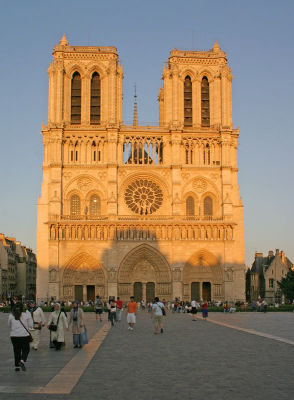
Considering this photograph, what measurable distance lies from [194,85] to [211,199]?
11808 millimetres

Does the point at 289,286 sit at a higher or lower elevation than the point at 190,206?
lower

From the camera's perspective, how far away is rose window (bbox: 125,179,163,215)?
54969 millimetres

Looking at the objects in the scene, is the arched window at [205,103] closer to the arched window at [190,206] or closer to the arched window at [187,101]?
the arched window at [187,101]

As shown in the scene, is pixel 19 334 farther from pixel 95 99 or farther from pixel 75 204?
pixel 95 99

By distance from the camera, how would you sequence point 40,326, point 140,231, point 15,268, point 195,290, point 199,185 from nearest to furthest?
1. point 40,326
2. point 140,231
3. point 195,290
4. point 199,185
5. point 15,268

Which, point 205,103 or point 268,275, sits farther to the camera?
point 268,275

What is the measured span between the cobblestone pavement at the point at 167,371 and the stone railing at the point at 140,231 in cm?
3463

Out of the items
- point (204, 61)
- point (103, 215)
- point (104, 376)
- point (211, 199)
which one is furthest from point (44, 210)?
point (104, 376)

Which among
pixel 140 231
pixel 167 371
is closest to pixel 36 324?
pixel 167 371

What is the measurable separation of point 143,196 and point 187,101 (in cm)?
1114

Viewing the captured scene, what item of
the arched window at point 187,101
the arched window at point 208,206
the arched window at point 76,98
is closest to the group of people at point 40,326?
the arched window at point 208,206

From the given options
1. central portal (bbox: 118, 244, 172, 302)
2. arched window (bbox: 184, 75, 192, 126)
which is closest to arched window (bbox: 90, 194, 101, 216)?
central portal (bbox: 118, 244, 172, 302)

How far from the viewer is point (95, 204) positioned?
54844mm

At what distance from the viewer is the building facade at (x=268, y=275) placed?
6993cm
